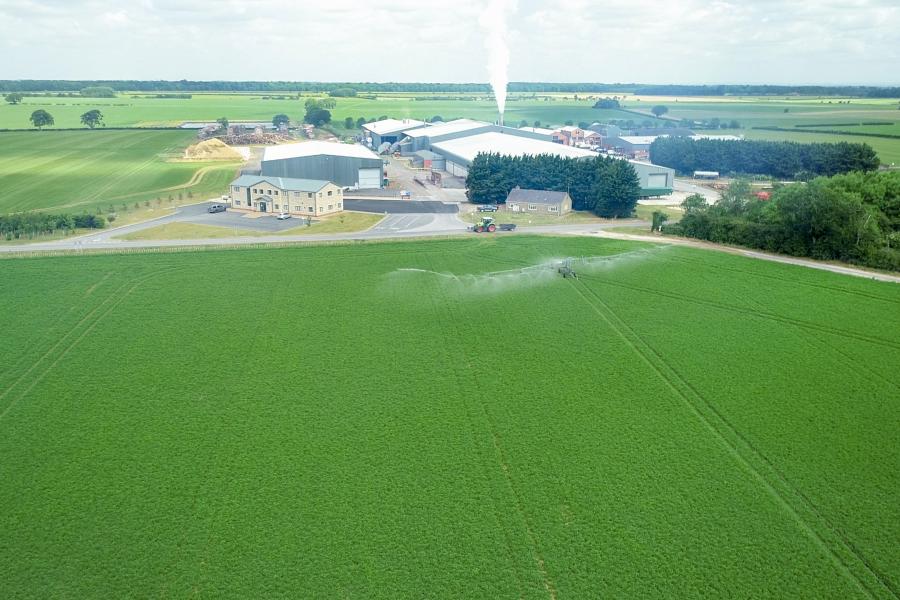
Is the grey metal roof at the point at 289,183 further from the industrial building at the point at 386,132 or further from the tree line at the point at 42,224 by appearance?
the industrial building at the point at 386,132

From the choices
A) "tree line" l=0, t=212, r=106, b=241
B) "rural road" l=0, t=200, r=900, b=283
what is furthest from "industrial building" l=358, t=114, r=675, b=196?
"tree line" l=0, t=212, r=106, b=241

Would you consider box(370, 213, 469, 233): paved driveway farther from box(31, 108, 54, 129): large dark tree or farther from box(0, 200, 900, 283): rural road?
box(31, 108, 54, 129): large dark tree

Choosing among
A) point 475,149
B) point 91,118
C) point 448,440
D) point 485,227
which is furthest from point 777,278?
point 91,118

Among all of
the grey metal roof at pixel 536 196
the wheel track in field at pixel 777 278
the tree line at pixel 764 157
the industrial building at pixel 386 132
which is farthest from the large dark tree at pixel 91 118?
the wheel track in field at pixel 777 278

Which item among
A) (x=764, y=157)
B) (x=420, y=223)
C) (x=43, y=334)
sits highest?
(x=764, y=157)

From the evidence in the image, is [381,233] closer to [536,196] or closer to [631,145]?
[536,196]

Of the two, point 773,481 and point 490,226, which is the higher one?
point 490,226

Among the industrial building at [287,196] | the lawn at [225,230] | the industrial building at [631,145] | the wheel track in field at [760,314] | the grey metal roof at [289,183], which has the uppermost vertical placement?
the industrial building at [631,145]

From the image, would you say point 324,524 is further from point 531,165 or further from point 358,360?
point 531,165
